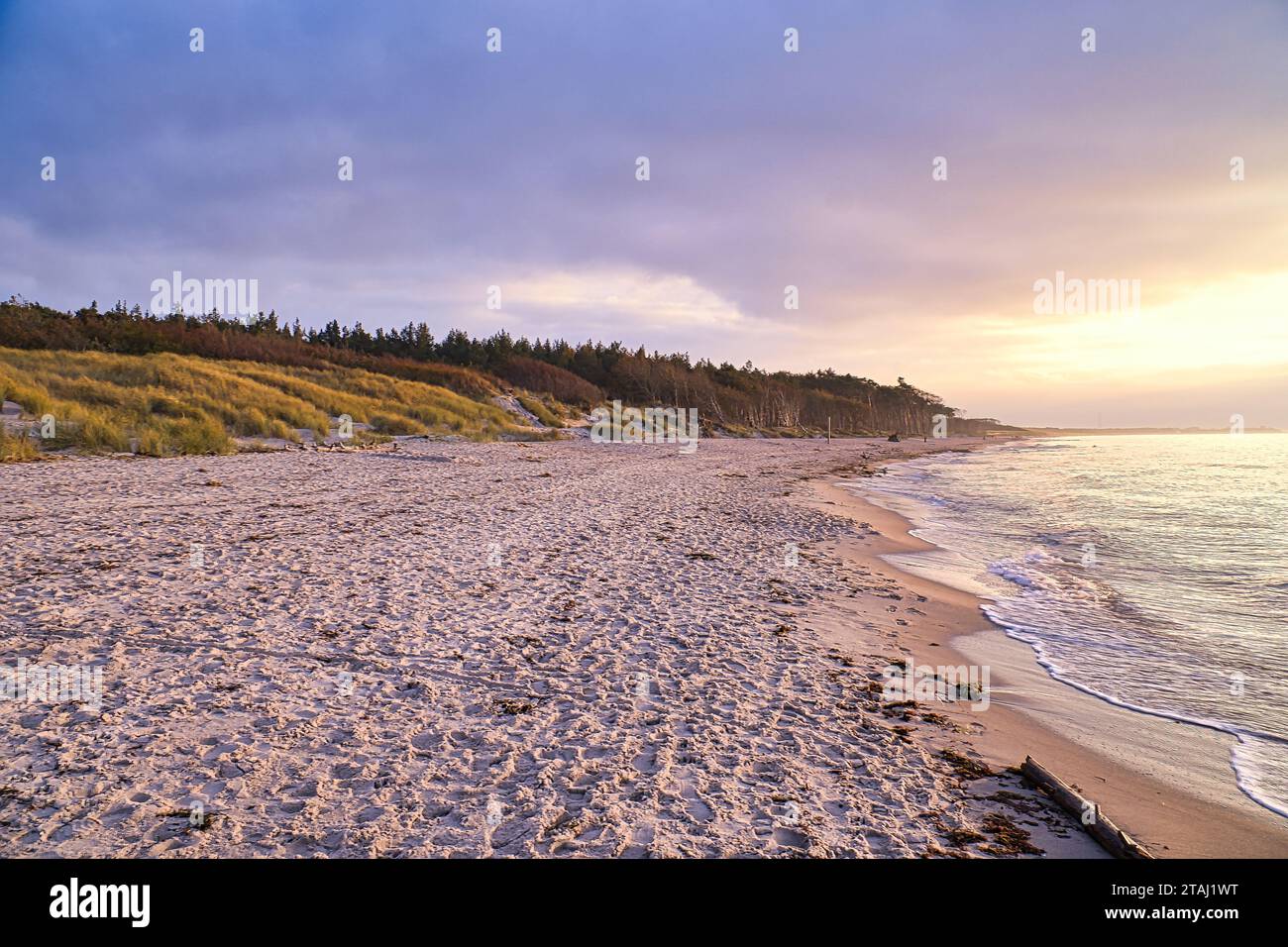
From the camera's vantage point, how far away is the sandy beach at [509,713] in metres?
3.09

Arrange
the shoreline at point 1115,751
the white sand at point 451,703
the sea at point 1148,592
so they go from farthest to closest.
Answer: the sea at point 1148,592 → the shoreline at point 1115,751 → the white sand at point 451,703

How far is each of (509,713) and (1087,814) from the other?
11.4 feet

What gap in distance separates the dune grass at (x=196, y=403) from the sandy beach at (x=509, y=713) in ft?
35.8

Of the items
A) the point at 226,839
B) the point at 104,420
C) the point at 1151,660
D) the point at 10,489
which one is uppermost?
the point at 104,420

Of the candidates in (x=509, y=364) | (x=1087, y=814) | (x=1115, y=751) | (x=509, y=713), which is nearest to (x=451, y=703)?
(x=509, y=713)

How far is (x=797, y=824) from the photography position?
3203 mm

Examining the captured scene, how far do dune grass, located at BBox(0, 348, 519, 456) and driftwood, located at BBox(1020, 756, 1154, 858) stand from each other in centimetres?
2227

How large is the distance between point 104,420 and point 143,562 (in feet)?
53.3

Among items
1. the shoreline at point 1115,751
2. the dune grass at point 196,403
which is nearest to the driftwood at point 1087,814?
the shoreline at point 1115,751

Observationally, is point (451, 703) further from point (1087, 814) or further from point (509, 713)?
point (1087, 814)

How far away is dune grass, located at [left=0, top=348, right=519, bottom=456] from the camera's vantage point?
19656 millimetres

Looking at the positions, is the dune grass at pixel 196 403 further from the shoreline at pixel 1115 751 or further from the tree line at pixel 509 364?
the shoreline at pixel 1115 751
